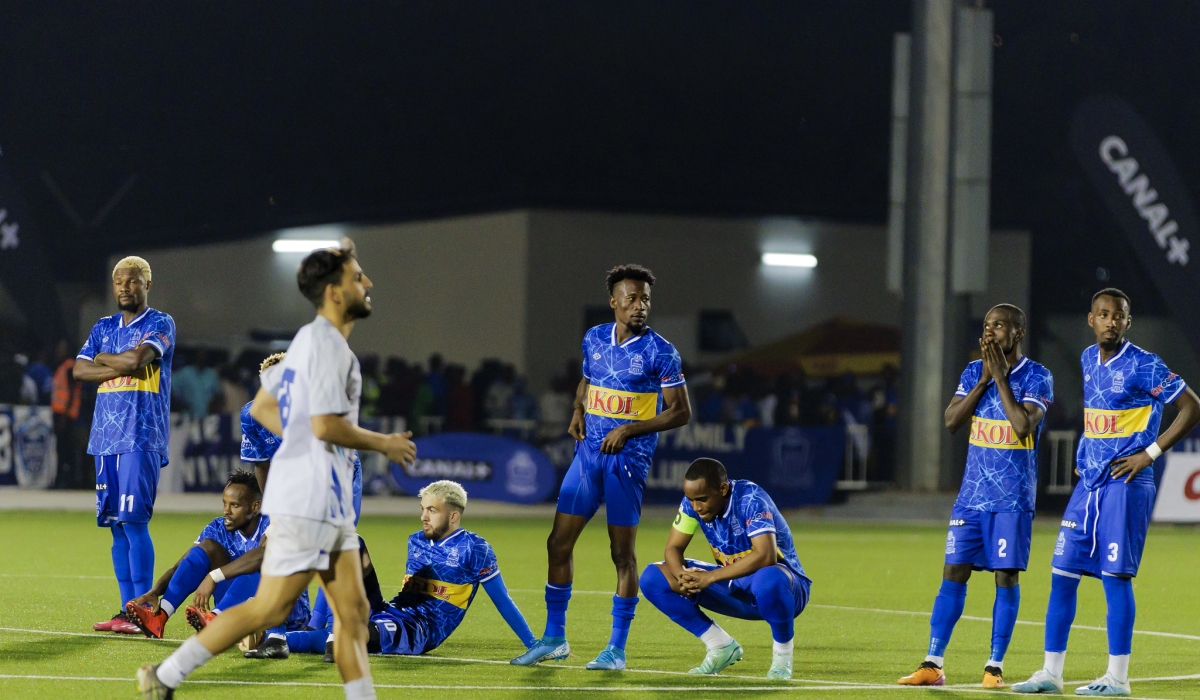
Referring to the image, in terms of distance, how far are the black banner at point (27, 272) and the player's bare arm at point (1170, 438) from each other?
1051 inches

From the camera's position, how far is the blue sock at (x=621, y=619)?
815 cm

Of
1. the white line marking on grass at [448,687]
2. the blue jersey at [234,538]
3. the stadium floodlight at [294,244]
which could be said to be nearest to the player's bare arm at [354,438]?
the white line marking on grass at [448,687]

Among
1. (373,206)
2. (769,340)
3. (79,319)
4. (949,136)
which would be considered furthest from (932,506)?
(79,319)

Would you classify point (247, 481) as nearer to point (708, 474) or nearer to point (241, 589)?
point (241, 589)

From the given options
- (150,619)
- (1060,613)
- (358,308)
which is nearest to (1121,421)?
(1060,613)

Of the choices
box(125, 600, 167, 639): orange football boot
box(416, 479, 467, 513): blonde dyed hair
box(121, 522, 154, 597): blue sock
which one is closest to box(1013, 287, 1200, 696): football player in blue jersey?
box(416, 479, 467, 513): blonde dyed hair

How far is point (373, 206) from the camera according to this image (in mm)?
32281

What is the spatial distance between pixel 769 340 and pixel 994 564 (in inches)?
1036

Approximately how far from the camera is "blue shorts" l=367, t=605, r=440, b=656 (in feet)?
27.4

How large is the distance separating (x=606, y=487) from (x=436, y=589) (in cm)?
113

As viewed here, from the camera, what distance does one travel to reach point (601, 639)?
947 centimetres

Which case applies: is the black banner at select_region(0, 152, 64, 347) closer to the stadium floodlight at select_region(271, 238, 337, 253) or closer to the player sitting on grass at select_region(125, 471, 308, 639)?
the stadium floodlight at select_region(271, 238, 337, 253)

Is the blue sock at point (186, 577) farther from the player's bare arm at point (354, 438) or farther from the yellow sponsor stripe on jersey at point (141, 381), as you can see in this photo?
the player's bare arm at point (354, 438)

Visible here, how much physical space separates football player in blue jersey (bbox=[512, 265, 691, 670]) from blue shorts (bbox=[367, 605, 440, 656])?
2.08ft
